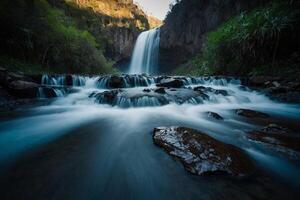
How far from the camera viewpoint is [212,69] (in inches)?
507

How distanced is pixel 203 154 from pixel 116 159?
3.69 feet

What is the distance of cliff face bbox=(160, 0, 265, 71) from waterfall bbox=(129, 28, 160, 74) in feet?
3.79

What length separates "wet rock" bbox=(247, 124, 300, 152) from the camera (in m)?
2.51

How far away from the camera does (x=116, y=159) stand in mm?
2350

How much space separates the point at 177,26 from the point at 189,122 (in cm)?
A: 1975

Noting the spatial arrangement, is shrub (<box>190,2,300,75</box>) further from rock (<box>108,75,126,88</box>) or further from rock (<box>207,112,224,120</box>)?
rock (<box>108,75,126,88</box>)

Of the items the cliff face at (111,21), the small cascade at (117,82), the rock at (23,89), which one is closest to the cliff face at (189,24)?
the cliff face at (111,21)

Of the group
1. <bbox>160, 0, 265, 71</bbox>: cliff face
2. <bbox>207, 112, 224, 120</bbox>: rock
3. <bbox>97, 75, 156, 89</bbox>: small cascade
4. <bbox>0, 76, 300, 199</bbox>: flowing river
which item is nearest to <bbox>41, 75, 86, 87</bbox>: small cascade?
<bbox>97, 75, 156, 89</bbox>: small cascade

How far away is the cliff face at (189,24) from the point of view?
16.9 meters

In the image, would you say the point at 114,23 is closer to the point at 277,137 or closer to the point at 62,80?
the point at 62,80

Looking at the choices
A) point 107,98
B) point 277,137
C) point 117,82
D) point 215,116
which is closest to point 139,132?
point 215,116

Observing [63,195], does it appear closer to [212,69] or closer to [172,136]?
[172,136]

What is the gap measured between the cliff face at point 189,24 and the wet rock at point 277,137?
15230 millimetres

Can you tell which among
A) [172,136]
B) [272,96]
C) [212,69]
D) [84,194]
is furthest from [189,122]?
[212,69]
